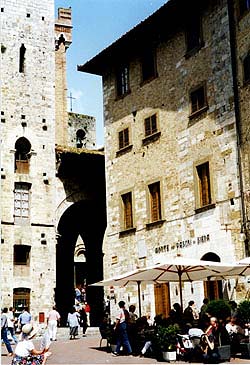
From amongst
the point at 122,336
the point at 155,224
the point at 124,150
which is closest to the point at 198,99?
the point at 124,150

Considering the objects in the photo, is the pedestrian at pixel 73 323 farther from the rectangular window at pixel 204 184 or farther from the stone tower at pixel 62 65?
the stone tower at pixel 62 65

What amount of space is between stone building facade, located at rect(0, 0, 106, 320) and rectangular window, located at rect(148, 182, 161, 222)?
23.3ft

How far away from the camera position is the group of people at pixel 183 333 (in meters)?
13.4

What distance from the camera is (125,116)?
2594cm

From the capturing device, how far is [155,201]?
2373cm

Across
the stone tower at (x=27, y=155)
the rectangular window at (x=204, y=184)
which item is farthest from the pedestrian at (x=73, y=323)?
the rectangular window at (x=204, y=184)

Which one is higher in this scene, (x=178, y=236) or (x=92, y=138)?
(x=92, y=138)

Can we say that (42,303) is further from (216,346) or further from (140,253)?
(216,346)

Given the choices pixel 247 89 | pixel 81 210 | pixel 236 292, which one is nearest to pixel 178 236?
pixel 236 292

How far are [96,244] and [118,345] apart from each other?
19.8 meters

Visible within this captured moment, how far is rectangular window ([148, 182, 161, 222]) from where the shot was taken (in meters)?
23.5

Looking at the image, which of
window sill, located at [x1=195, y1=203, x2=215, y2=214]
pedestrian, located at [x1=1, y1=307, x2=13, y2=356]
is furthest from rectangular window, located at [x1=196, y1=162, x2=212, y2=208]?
pedestrian, located at [x1=1, y1=307, x2=13, y2=356]

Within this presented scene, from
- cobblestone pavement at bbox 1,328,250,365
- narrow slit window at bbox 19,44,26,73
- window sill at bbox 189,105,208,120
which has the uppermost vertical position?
narrow slit window at bbox 19,44,26,73

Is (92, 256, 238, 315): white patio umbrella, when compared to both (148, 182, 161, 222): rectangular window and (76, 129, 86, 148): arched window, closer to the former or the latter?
(148, 182, 161, 222): rectangular window
